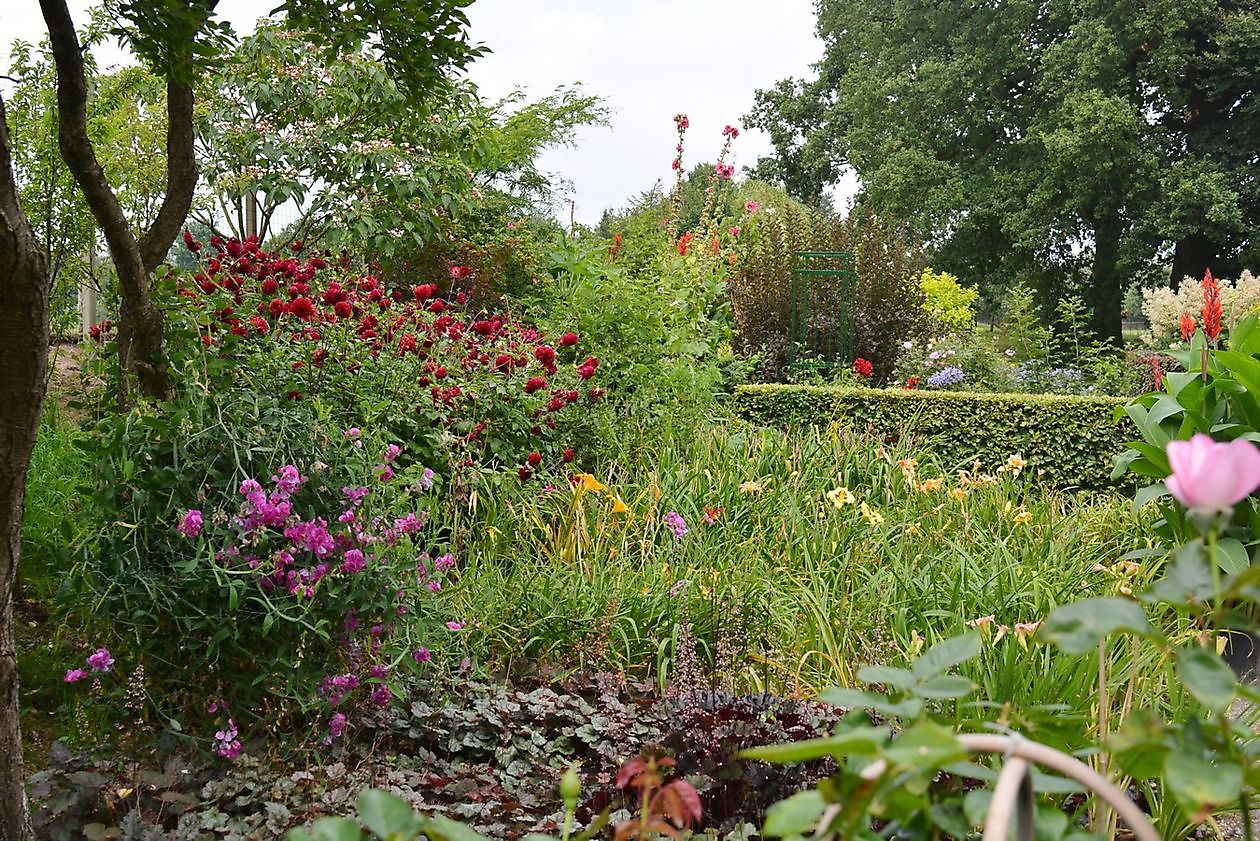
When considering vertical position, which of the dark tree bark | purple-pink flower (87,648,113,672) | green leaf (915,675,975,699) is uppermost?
the dark tree bark

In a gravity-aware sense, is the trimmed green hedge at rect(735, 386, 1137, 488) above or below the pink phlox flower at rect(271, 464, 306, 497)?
above

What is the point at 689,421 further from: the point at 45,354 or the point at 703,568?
the point at 45,354

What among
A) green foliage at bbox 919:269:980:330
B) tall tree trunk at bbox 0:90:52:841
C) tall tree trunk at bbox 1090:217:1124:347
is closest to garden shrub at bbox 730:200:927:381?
green foliage at bbox 919:269:980:330

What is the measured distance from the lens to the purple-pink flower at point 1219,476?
0.53 m

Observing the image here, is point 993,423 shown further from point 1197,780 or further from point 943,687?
point 1197,780

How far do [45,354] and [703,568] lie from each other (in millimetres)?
2219

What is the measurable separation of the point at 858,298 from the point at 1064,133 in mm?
8589

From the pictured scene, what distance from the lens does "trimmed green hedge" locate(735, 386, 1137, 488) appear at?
584 centimetres

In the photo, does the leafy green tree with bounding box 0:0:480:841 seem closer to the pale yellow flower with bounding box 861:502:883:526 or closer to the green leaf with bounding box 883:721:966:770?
the green leaf with bounding box 883:721:966:770

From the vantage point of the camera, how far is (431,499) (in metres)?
3.14

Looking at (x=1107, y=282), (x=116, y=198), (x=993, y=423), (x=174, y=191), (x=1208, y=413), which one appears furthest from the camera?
(x=1107, y=282)

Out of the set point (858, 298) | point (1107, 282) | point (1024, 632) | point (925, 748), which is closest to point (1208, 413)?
point (1024, 632)

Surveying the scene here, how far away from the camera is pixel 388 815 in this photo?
0.55 meters

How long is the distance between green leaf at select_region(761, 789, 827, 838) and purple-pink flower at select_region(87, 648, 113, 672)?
1.88 m
